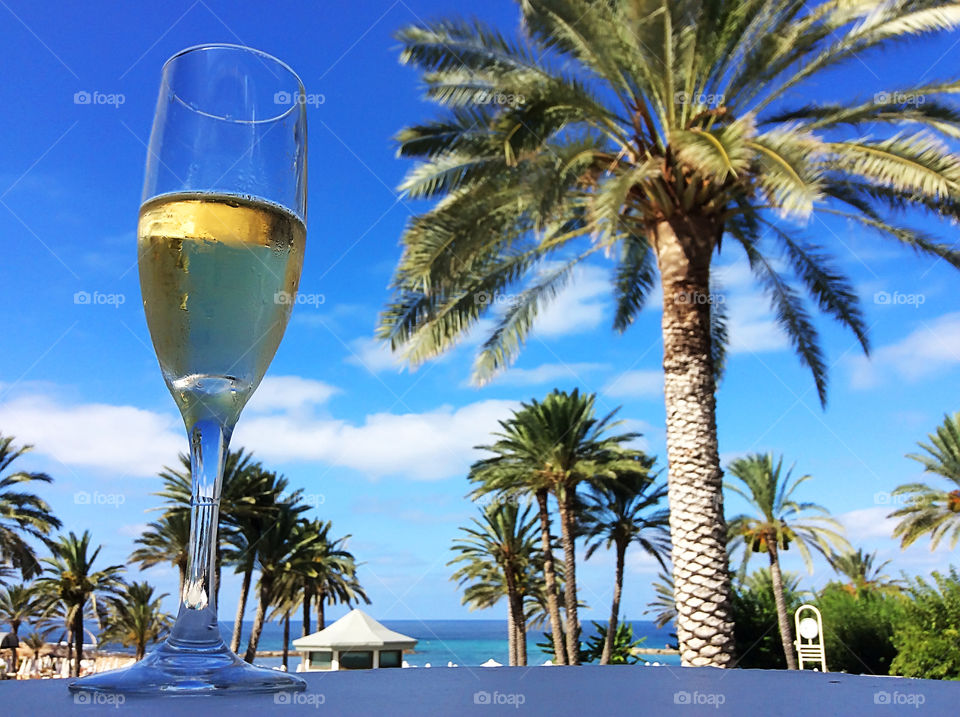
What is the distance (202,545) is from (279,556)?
97.9 ft

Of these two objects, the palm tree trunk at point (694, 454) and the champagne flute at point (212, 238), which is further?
the palm tree trunk at point (694, 454)

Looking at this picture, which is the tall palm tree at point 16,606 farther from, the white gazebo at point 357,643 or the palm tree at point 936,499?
the palm tree at point 936,499

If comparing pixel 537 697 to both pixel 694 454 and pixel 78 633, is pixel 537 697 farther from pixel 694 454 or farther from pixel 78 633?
pixel 78 633

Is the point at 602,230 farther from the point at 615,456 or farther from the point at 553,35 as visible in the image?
the point at 615,456

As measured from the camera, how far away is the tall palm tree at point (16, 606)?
34062mm

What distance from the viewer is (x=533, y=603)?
36.1 metres

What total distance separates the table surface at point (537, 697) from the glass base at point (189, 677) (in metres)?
0.02

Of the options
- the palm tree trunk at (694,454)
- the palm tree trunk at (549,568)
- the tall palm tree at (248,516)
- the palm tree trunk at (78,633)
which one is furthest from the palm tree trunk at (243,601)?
the palm tree trunk at (694,454)

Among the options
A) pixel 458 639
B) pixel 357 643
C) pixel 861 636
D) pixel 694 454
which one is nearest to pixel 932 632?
pixel 861 636

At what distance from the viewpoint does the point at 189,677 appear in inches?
30.2

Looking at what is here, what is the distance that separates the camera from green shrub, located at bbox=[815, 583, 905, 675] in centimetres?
2175

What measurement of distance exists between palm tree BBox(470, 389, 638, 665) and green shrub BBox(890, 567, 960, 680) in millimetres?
8426

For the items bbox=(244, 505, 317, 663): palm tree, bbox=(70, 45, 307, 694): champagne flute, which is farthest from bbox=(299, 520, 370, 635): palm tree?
bbox=(70, 45, 307, 694): champagne flute

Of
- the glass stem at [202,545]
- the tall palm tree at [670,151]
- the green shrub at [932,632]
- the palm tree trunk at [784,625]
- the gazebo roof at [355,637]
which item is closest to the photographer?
the glass stem at [202,545]
